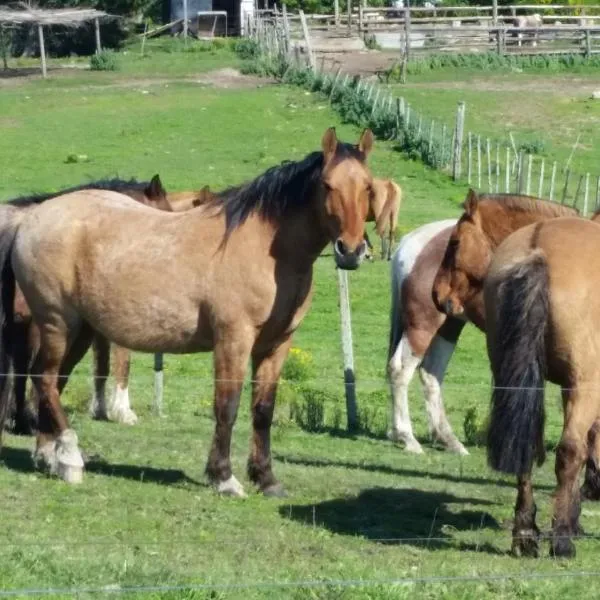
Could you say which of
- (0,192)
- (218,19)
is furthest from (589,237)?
(218,19)

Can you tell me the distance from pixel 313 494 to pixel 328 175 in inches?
82.0

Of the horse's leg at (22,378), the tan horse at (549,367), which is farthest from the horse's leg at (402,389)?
the tan horse at (549,367)

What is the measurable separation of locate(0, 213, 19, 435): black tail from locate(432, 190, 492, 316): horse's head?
2.87 meters

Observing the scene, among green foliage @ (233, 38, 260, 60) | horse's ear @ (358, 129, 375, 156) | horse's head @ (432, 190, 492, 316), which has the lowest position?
green foliage @ (233, 38, 260, 60)

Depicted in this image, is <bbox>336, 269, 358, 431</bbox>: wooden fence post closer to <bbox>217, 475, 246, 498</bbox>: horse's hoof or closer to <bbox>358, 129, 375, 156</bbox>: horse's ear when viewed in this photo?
<bbox>358, 129, 375, 156</bbox>: horse's ear

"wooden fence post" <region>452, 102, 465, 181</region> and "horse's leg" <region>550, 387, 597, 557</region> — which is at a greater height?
"horse's leg" <region>550, 387, 597, 557</region>

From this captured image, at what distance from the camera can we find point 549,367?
7.75 meters

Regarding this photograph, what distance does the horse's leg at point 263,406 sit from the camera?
377 inches

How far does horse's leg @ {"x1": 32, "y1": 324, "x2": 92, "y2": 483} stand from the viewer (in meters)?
9.46

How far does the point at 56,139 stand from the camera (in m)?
36.3

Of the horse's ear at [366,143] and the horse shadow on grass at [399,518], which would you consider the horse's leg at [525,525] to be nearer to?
the horse shadow on grass at [399,518]

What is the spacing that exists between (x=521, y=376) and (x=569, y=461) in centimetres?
51

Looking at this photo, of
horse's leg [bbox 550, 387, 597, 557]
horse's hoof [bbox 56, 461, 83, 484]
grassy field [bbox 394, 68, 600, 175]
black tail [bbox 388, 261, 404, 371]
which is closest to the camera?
horse's leg [bbox 550, 387, 597, 557]

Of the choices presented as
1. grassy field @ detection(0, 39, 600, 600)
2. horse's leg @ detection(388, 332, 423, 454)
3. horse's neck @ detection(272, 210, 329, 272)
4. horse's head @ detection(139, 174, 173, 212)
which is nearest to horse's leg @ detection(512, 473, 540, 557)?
grassy field @ detection(0, 39, 600, 600)
